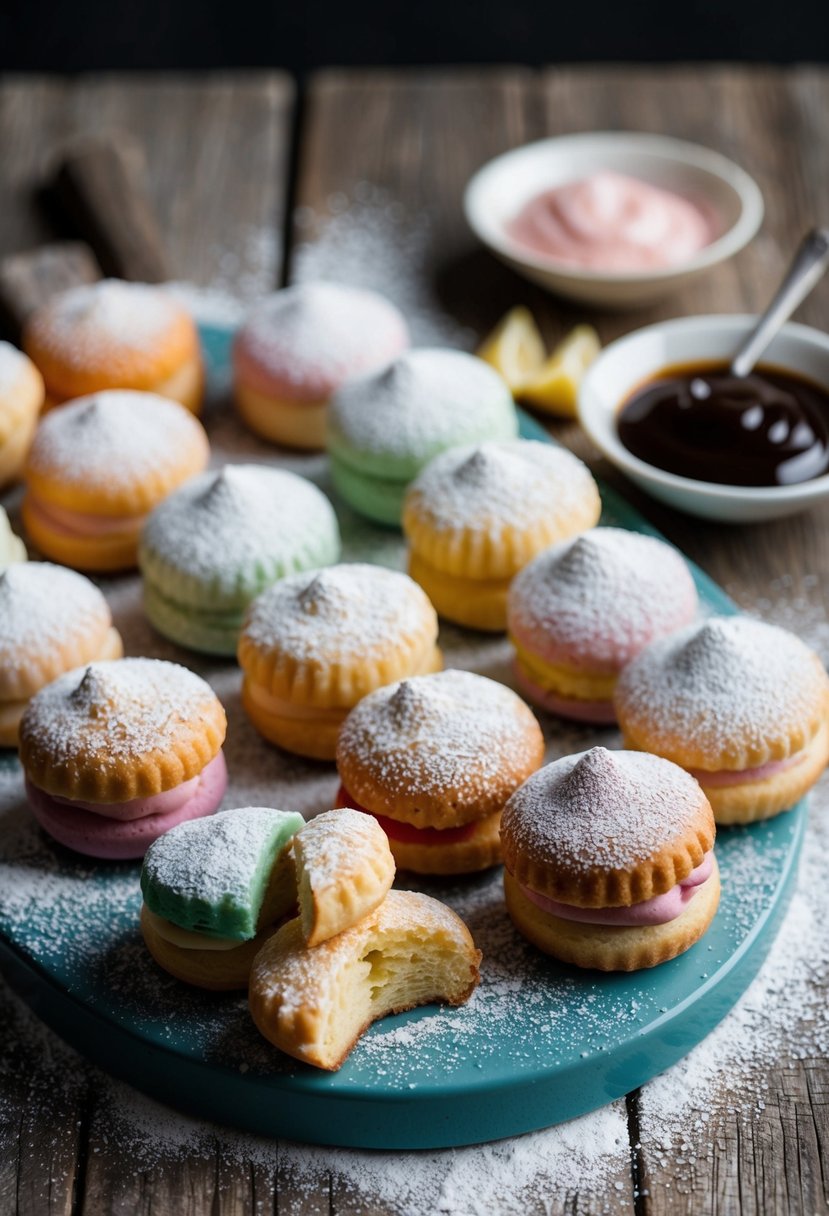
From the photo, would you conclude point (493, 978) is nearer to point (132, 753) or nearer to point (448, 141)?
point (132, 753)

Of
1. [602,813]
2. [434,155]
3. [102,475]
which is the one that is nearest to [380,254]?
[434,155]

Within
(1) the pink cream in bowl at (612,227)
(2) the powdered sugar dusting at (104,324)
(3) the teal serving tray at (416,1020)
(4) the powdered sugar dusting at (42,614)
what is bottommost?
(3) the teal serving tray at (416,1020)

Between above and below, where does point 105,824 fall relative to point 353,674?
below

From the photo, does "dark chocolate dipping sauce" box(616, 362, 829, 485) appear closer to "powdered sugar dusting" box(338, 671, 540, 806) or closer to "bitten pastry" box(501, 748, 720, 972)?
"powdered sugar dusting" box(338, 671, 540, 806)

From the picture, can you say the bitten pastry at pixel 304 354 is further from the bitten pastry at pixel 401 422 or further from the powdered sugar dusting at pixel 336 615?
the powdered sugar dusting at pixel 336 615

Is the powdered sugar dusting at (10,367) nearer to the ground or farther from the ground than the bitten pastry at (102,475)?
farther from the ground

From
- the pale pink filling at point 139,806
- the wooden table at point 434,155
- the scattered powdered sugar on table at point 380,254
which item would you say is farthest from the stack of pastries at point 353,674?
the wooden table at point 434,155

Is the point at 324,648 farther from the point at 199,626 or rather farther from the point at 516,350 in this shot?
the point at 516,350
